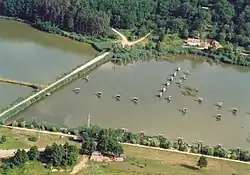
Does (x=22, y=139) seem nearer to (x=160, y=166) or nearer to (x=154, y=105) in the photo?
(x=160, y=166)

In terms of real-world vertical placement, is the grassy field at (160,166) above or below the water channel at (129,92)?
below

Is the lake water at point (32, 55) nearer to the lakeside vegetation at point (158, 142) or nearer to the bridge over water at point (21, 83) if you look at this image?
the bridge over water at point (21, 83)

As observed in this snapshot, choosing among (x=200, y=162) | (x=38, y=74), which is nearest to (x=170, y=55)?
(x=38, y=74)

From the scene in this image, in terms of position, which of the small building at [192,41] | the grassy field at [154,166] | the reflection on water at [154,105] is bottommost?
the grassy field at [154,166]

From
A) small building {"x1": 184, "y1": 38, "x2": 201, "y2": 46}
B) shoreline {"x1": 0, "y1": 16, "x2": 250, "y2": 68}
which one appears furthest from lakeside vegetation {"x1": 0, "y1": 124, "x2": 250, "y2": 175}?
small building {"x1": 184, "y1": 38, "x2": 201, "y2": 46}

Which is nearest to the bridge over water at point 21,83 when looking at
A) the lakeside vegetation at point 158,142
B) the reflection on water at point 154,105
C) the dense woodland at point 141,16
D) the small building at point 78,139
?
the reflection on water at point 154,105

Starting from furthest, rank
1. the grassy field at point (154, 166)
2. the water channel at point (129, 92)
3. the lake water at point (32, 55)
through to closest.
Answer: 1. the lake water at point (32, 55)
2. the water channel at point (129, 92)
3. the grassy field at point (154, 166)

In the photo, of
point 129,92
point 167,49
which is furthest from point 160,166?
point 167,49
